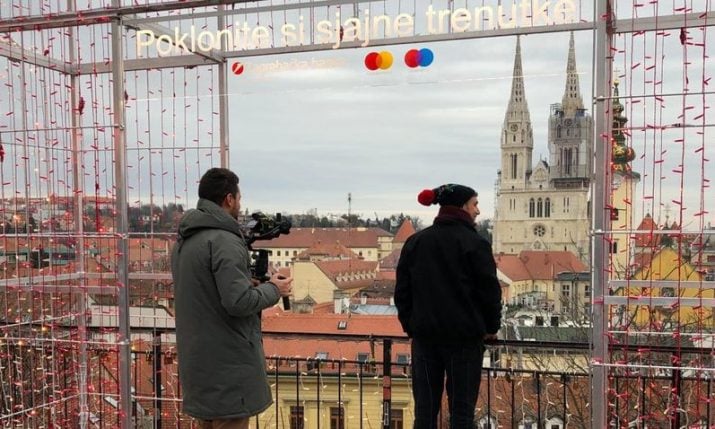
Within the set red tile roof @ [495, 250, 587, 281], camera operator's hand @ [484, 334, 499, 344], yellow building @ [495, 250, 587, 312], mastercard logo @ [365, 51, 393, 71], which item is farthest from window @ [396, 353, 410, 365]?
red tile roof @ [495, 250, 587, 281]

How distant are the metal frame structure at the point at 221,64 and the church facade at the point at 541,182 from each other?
2.02ft

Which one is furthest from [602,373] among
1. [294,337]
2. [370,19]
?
[370,19]

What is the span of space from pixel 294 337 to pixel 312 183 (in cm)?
442

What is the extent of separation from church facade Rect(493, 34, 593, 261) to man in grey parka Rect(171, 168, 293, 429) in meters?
1.64

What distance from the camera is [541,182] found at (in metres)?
14.1

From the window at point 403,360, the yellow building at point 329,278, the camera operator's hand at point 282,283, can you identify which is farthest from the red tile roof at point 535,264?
the camera operator's hand at point 282,283

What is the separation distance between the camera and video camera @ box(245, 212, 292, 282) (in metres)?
2.41

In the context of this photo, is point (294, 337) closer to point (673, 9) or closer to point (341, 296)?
point (673, 9)

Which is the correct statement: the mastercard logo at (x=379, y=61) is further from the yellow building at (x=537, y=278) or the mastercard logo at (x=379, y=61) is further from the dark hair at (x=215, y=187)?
the yellow building at (x=537, y=278)

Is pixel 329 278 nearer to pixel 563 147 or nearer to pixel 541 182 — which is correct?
pixel 563 147

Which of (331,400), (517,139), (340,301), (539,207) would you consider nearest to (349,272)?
(340,301)

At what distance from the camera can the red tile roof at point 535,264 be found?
1317 cm

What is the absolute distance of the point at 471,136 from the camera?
10461 mm

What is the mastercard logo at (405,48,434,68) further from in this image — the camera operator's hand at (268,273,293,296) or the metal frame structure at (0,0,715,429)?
the camera operator's hand at (268,273,293,296)
